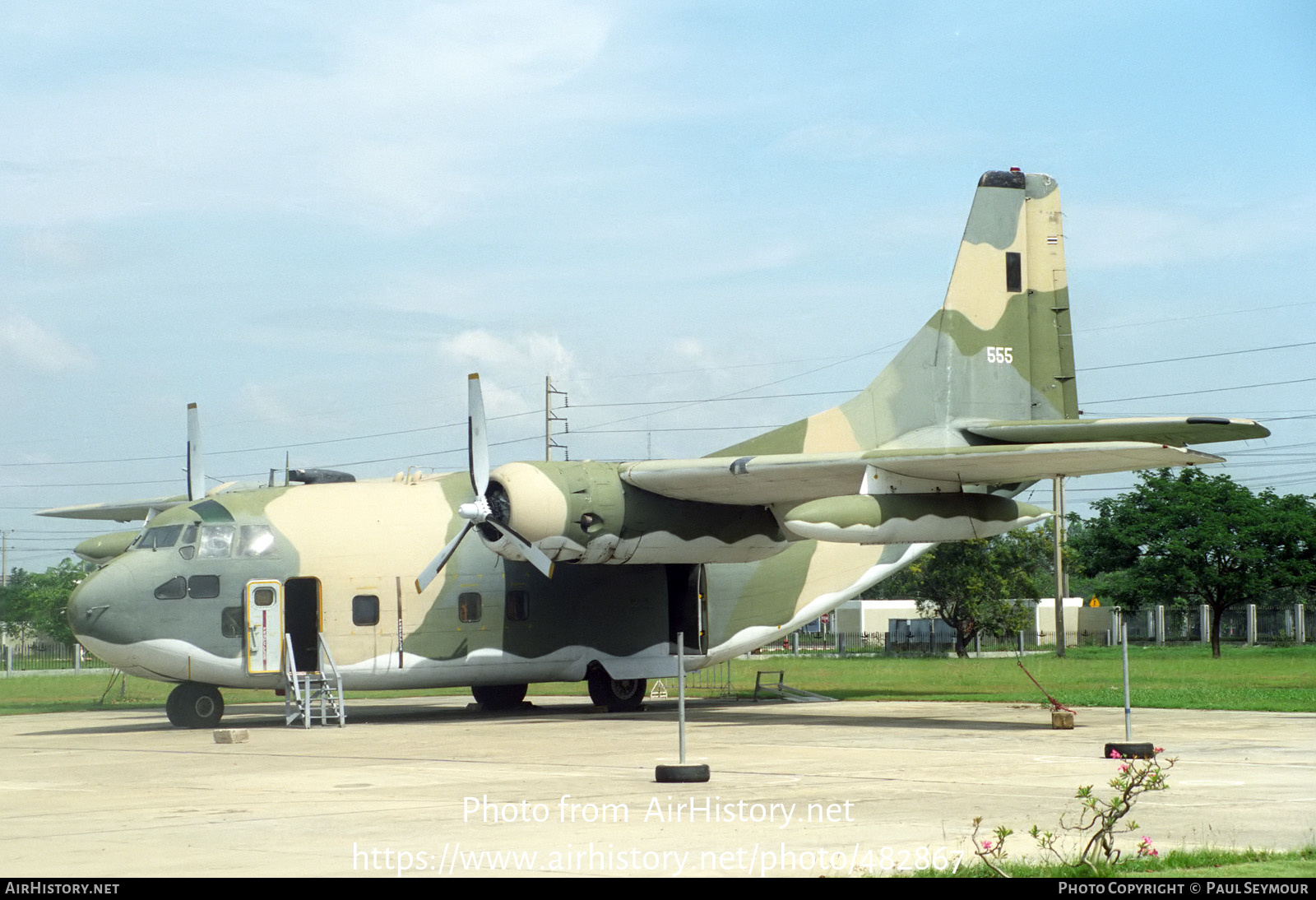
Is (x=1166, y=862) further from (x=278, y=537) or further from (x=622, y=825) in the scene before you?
(x=278, y=537)

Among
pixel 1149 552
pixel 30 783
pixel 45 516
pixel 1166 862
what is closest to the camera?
pixel 1166 862

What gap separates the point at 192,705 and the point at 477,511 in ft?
19.6

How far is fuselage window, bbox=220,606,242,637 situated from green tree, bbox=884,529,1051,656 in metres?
41.7

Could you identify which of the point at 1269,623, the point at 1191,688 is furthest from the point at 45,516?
the point at 1269,623

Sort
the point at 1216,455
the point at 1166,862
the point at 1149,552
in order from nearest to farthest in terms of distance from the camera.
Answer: the point at 1166,862 < the point at 1216,455 < the point at 1149,552

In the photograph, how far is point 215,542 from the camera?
912 inches

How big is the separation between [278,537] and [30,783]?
339 inches

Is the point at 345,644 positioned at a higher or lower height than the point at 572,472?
lower


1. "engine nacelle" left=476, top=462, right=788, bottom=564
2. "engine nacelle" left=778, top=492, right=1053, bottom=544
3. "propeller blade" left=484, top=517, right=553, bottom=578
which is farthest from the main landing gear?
"engine nacelle" left=778, top=492, right=1053, bottom=544

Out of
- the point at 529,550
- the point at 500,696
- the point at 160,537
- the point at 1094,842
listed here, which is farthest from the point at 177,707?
the point at 1094,842

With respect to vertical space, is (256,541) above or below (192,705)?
above

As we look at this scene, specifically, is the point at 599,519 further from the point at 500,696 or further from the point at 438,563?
the point at 500,696

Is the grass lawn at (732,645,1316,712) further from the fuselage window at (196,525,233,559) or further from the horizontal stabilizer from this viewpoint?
the fuselage window at (196,525,233,559)

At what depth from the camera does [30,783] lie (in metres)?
15.1
